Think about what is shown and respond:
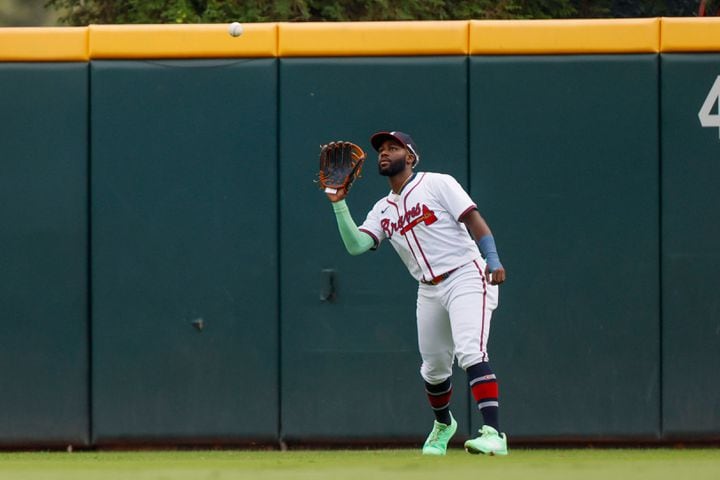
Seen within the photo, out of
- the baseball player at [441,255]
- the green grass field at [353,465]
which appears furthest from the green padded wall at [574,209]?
the baseball player at [441,255]

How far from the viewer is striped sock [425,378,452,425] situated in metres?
7.20

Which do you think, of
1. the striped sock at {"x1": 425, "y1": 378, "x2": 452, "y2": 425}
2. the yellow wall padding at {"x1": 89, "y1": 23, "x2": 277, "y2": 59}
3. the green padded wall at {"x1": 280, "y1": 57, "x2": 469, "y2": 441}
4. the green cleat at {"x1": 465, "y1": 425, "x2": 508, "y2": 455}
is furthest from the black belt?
the yellow wall padding at {"x1": 89, "y1": 23, "x2": 277, "y2": 59}

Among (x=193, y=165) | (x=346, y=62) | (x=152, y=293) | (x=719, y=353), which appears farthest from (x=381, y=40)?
(x=719, y=353)

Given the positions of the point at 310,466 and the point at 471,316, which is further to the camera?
the point at 471,316

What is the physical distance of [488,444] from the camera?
256 inches

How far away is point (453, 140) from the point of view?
800cm

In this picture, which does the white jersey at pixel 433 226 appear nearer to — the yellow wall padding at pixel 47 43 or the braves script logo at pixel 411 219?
the braves script logo at pixel 411 219

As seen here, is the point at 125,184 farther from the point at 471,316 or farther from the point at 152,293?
the point at 471,316

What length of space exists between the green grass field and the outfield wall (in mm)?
365

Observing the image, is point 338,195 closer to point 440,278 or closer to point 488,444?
point 440,278

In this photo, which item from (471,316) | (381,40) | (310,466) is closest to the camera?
(310,466)

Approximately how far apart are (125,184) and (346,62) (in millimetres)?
1483

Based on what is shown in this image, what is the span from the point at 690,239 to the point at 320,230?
2.16 metres

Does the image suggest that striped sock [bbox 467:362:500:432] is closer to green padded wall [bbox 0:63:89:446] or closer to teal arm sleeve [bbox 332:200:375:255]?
teal arm sleeve [bbox 332:200:375:255]
